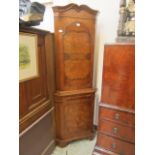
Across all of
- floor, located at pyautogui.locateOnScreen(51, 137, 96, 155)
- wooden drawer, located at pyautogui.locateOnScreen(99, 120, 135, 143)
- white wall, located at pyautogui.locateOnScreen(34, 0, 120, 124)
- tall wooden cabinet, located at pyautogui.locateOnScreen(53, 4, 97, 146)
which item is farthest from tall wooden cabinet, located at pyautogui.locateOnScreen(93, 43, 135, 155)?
white wall, located at pyautogui.locateOnScreen(34, 0, 120, 124)

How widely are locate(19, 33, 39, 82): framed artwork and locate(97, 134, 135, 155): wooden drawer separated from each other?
928 millimetres

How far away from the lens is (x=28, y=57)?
154cm

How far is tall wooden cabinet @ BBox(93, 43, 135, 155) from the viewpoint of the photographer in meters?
1.62

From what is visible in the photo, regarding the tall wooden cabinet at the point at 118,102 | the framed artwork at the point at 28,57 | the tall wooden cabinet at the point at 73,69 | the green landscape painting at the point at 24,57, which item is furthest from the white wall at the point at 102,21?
the green landscape painting at the point at 24,57

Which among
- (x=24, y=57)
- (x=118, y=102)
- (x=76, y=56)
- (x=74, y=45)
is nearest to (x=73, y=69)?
(x=76, y=56)

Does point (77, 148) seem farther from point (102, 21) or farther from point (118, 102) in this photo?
point (102, 21)

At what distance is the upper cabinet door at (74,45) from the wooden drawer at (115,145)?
2.28 ft

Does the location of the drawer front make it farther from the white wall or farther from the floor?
the white wall

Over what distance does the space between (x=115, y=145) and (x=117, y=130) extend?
161 millimetres

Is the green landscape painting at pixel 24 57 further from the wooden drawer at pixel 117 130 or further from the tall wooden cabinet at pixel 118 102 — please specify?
the wooden drawer at pixel 117 130

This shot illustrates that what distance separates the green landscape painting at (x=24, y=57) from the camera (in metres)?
1.41
